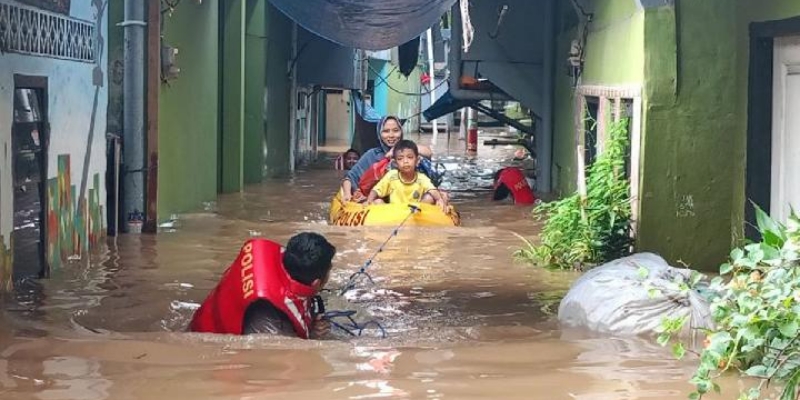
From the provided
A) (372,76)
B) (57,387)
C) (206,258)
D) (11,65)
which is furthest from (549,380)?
(372,76)

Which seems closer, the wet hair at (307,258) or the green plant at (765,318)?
the green plant at (765,318)

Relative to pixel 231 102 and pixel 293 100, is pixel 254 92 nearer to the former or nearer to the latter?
pixel 231 102

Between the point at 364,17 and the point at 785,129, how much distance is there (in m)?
7.04

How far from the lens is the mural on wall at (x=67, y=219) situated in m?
9.57

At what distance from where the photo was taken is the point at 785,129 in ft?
30.2

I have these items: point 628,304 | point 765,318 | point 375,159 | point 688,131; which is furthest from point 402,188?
point 765,318

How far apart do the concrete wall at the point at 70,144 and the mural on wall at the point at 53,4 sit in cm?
20

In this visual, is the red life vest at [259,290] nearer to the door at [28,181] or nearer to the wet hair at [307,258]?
the wet hair at [307,258]

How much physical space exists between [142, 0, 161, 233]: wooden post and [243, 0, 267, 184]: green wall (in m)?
7.67

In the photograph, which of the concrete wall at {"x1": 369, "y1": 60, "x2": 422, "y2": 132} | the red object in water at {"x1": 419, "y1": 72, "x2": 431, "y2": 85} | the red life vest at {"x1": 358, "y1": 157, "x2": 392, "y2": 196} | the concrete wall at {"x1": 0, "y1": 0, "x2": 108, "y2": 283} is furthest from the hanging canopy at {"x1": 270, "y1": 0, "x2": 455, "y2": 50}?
the red object in water at {"x1": 419, "y1": 72, "x2": 431, "y2": 85}

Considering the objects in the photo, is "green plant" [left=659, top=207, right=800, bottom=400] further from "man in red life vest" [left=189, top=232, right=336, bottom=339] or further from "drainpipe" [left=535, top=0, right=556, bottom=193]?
"drainpipe" [left=535, top=0, right=556, bottom=193]

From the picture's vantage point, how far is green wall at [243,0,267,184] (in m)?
20.5

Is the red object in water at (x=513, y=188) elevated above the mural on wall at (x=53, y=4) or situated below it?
below

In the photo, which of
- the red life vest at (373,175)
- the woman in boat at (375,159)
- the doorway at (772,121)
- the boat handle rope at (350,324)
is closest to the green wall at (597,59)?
the doorway at (772,121)
